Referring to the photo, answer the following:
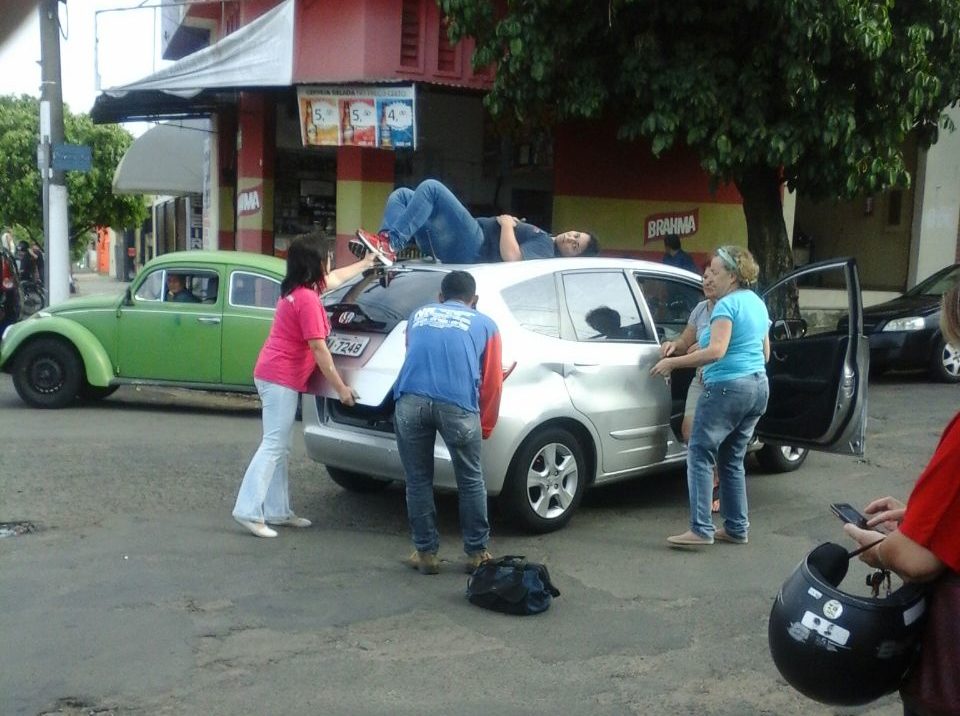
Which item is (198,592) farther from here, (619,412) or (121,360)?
(121,360)

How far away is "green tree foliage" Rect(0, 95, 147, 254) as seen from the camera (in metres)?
33.1

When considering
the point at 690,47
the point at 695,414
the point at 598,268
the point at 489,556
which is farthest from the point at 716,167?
the point at 489,556

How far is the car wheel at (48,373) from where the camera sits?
35.6 ft

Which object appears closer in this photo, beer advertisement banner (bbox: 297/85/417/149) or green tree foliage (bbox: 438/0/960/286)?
green tree foliage (bbox: 438/0/960/286)

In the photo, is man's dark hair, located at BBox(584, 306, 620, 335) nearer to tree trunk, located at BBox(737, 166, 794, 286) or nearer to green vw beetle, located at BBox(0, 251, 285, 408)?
green vw beetle, located at BBox(0, 251, 285, 408)

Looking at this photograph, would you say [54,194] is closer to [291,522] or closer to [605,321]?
[291,522]

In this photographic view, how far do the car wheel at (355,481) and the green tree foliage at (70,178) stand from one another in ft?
84.8

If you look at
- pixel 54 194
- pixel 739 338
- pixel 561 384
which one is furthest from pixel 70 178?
pixel 739 338

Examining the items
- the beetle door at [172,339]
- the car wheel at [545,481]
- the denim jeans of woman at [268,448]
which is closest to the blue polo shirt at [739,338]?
the car wheel at [545,481]

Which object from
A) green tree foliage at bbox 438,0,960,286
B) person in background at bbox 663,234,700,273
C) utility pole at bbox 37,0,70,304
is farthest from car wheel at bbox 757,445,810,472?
utility pole at bbox 37,0,70,304

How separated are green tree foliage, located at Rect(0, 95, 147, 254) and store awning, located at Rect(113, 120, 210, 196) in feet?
33.8

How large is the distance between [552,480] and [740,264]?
5.59ft

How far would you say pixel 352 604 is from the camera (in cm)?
544

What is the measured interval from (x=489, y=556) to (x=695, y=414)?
59.7 inches
